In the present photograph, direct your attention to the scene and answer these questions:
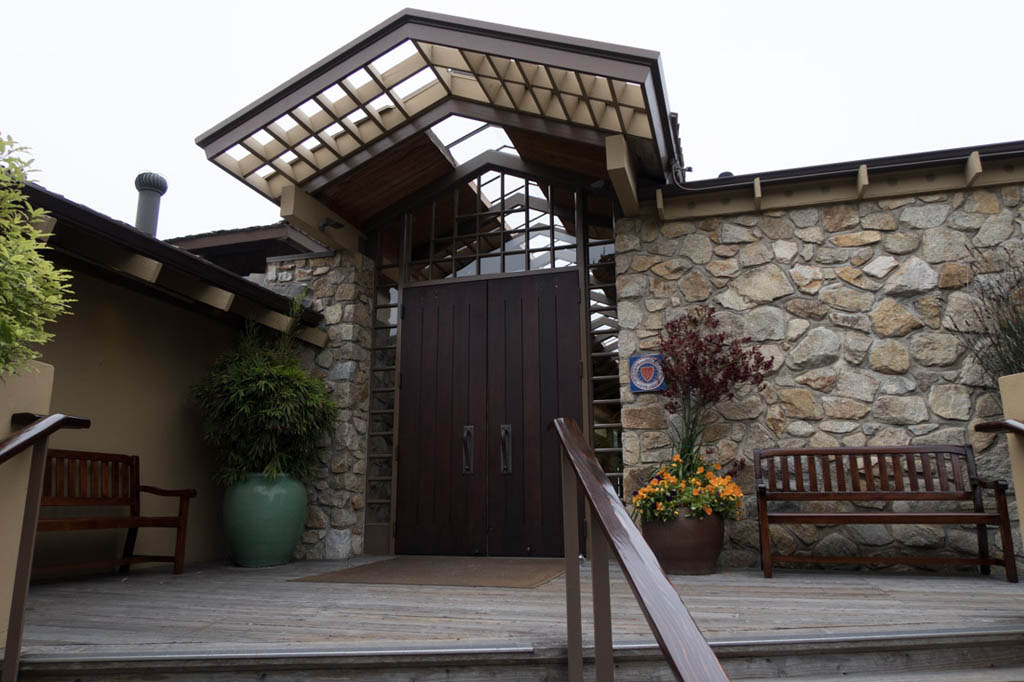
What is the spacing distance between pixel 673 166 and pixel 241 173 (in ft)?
10.5

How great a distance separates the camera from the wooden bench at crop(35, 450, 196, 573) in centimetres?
367

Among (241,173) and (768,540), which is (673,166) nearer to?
(768,540)

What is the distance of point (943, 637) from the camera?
2.20m

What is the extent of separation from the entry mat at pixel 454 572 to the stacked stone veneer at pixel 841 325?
0.89 meters

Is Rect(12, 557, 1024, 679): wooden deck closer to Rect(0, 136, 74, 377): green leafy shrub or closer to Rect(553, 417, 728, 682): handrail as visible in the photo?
Rect(553, 417, 728, 682): handrail

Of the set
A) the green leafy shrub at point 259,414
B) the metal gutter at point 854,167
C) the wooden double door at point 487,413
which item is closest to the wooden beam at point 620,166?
the metal gutter at point 854,167

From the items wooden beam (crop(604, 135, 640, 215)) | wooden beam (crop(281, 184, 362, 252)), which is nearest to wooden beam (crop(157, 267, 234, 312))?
wooden beam (crop(281, 184, 362, 252))

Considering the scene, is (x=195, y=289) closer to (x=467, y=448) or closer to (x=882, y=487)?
(x=467, y=448)

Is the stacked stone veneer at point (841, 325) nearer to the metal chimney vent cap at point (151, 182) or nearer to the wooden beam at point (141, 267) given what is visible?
the wooden beam at point (141, 267)

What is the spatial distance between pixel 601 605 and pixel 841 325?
363 cm

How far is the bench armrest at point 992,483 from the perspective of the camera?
355 cm

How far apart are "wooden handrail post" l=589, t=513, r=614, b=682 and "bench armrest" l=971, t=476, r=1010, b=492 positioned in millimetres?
3159

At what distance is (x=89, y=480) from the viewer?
405 cm

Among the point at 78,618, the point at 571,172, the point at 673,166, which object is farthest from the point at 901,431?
the point at 78,618
